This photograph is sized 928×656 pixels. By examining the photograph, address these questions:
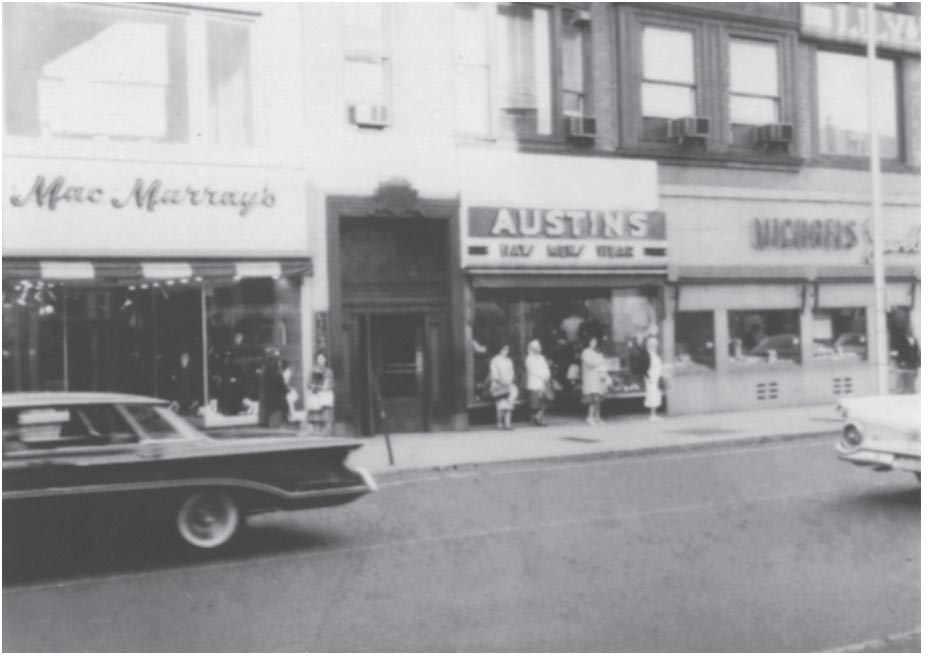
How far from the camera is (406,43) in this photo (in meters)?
18.2

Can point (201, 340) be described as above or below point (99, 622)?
above

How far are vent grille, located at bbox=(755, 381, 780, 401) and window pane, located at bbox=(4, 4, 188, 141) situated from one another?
42.4ft

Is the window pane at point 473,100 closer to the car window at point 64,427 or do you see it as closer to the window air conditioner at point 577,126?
the window air conditioner at point 577,126

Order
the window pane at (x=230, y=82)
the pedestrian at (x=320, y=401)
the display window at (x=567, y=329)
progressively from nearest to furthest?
the window pane at (x=230, y=82) → the pedestrian at (x=320, y=401) → the display window at (x=567, y=329)

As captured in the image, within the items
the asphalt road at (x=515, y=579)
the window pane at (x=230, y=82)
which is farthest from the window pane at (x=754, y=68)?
the asphalt road at (x=515, y=579)

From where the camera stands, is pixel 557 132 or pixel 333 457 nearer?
pixel 333 457

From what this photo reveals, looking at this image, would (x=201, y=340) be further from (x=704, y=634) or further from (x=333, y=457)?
(x=704, y=634)

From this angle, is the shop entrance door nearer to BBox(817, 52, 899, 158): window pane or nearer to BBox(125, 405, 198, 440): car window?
BBox(125, 405, 198, 440): car window

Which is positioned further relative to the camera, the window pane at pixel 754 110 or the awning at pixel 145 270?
the window pane at pixel 754 110

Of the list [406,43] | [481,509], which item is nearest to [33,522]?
[481,509]

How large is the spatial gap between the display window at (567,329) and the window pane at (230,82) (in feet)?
17.3

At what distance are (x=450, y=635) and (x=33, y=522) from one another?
3504 millimetres

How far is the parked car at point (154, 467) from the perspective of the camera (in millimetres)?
7727

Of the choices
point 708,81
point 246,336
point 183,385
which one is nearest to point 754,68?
point 708,81
